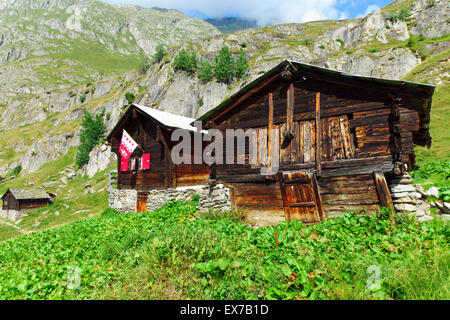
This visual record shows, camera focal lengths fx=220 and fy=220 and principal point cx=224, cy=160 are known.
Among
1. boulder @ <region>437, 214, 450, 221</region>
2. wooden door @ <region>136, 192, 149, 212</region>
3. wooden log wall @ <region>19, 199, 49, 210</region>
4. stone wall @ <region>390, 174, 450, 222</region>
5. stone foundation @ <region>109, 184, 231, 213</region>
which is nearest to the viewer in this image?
boulder @ <region>437, 214, 450, 221</region>

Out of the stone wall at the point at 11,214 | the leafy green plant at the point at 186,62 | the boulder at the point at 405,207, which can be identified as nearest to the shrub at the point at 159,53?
the leafy green plant at the point at 186,62

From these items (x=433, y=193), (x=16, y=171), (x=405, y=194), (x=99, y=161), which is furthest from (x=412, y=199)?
(x=16, y=171)

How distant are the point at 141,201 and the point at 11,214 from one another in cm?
3656

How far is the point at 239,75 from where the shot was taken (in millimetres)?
64438

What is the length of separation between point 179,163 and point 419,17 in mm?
99502

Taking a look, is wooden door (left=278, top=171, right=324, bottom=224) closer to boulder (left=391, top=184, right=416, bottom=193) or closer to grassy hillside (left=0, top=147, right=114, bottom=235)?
boulder (left=391, top=184, right=416, bottom=193)

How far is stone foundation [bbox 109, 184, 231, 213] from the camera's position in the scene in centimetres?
1169

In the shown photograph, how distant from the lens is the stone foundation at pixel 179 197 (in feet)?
38.3

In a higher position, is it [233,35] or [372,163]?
[233,35]

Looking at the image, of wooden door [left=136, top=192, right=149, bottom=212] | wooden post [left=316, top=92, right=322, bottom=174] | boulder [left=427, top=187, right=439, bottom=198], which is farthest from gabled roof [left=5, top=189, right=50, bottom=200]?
boulder [left=427, top=187, right=439, bottom=198]

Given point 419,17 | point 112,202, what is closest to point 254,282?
point 112,202

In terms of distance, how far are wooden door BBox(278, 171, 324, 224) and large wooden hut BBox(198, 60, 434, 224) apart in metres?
0.04
